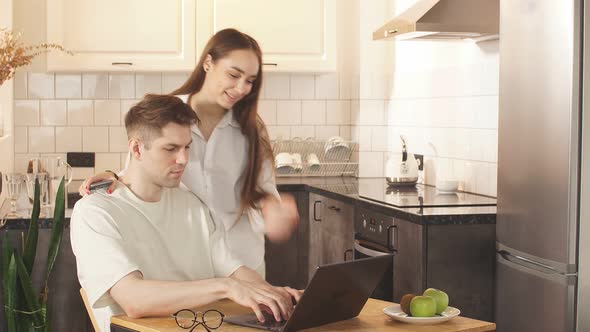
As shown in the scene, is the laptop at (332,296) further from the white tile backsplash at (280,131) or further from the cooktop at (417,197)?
the white tile backsplash at (280,131)

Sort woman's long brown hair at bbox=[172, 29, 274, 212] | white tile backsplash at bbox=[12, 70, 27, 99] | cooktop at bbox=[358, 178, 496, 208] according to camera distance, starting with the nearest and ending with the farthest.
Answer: woman's long brown hair at bbox=[172, 29, 274, 212] → cooktop at bbox=[358, 178, 496, 208] → white tile backsplash at bbox=[12, 70, 27, 99]

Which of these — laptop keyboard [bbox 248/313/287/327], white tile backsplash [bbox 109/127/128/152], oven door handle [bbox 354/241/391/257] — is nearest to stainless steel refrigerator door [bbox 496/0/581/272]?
oven door handle [bbox 354/241/391/257]

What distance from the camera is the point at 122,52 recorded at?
489 cm

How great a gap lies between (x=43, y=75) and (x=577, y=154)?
330 centimetres

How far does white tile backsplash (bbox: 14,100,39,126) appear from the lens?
512cm

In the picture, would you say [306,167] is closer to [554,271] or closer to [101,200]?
[554,271]

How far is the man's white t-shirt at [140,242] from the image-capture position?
224cm

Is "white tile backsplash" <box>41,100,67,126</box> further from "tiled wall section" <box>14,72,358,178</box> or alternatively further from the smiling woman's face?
the smiling woman's face

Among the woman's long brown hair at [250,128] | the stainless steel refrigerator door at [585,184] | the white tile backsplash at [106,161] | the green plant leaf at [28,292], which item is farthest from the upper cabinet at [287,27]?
the stainless steel refrigerator door at [585,184]

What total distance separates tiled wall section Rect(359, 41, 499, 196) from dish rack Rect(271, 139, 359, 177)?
0.11 m

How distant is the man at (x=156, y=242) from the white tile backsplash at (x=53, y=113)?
278 cm

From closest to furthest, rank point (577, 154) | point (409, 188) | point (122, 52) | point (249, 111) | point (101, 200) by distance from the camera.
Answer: point (101, 200) → point (577, 154) → point (249, 111) → point (409, 188) → point (122, 52)

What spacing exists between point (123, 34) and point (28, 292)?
6.74 feet

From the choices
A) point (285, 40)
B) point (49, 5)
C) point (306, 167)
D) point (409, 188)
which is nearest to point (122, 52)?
point (49, 5)
